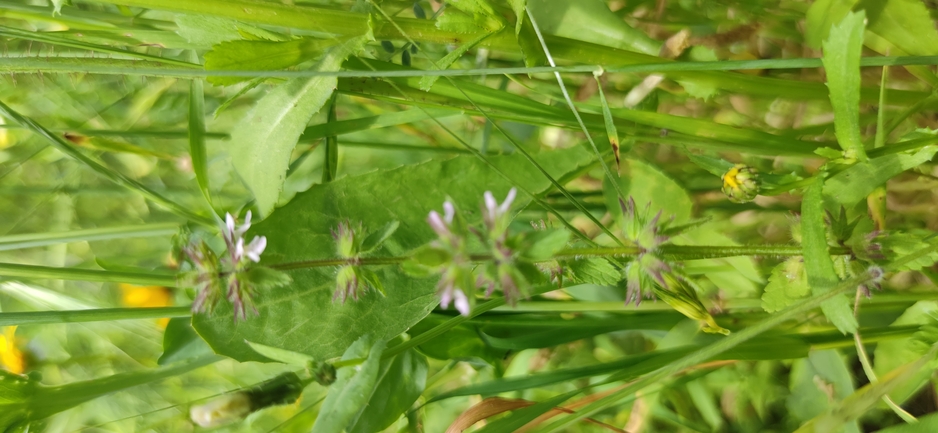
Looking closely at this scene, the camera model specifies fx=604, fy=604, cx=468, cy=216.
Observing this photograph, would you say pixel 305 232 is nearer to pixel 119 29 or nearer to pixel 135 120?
pixel 119 29

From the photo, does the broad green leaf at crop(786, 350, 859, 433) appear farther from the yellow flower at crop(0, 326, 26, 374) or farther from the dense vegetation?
the yellow flower at crop(0, 326, 26, 374)

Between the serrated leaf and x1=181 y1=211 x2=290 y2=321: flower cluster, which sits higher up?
the serrated leaf

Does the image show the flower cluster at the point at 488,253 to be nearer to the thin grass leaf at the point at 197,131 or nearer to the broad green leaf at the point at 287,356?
the broad green leaf at the point at 287,356

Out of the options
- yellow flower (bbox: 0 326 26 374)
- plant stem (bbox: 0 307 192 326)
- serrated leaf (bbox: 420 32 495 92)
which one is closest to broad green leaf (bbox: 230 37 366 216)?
serrated leaf (bbox: 420 32 495 92)

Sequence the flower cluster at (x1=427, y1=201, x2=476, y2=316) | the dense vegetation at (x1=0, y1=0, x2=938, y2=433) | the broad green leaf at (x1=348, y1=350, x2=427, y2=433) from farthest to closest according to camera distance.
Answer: the broad green leaf at (x1=348, y1=350, x2=427, y2=433), the dense vegetation at (x1=0, y1=0, x2=938, y2=433), the flower cluster at (x1=427, y1=201, x2=476, y2=316)

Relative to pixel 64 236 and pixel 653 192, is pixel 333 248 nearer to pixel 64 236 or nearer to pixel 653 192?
pixel 64 236

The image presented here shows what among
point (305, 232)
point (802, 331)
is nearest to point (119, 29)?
point (305, 232)
